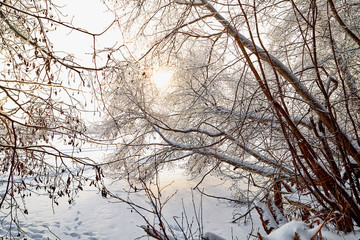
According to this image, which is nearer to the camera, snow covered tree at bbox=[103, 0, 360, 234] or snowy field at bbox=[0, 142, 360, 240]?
snow covered tree at bbox=[103, 0, 360, 234]

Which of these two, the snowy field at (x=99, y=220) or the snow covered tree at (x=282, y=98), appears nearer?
the snow covered tree at (x=282, y=98)

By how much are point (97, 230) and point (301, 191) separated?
6.15 meters

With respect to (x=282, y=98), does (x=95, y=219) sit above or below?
above

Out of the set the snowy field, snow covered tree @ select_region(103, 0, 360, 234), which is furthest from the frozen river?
snow covered tree @ select_region(103, 0, 360, 234)

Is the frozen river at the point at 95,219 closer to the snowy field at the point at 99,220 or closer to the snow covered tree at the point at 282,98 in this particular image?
the snowy field at the point at 99,220

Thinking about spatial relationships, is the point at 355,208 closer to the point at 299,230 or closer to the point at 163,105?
the point at 299,230

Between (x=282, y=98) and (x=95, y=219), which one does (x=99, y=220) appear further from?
(x=282, y=98)

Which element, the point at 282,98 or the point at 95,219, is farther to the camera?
the point at 95,219

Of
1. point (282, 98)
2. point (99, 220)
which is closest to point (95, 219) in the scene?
point (99, 220)

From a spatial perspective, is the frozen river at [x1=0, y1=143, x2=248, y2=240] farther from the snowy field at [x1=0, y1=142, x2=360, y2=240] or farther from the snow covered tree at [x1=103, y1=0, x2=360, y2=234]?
the snow covered tree at [x1=103, y1=0, x2=360, y2=234]

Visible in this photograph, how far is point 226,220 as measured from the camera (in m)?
7.47

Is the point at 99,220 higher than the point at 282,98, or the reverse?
the point at 99,220

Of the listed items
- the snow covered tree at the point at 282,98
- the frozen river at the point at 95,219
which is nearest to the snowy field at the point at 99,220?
the frozen river at the point at 95,219

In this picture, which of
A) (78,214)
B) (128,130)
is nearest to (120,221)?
(78,214)
